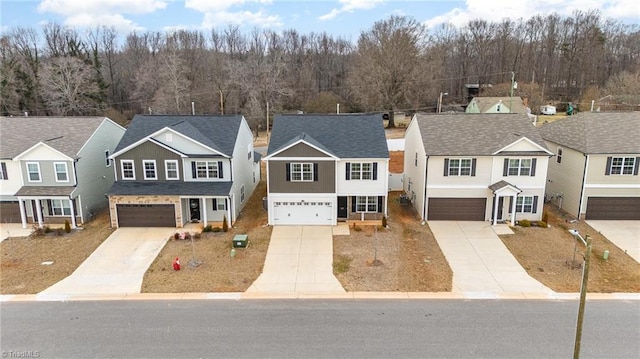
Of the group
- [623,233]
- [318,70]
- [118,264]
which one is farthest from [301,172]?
[318,70]

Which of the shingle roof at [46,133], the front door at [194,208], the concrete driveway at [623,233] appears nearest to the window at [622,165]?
the concrete driveway at [623,233]

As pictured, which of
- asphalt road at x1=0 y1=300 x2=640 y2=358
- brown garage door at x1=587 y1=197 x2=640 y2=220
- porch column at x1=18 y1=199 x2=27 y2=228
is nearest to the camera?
asphalt road at x1=0 y1=300 x2=640 y2=358

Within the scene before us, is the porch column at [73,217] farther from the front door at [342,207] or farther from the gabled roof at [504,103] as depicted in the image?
the gabled roof at [504,103]

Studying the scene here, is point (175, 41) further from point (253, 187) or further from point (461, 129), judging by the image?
point (461, 129)

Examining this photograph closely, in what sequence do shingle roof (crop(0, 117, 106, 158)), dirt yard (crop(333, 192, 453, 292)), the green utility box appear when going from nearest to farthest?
1. dirt yard (crop(333, 192, 453, 292))
2. the green utility box
3. shingle roof (crop(0, 117, 106, 158))

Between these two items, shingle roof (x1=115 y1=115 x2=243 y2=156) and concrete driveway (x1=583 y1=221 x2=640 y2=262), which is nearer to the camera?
concrete driveway (x1=583 y1=221 x2=640 y2=262)

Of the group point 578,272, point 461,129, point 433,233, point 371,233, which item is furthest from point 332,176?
point 578,272

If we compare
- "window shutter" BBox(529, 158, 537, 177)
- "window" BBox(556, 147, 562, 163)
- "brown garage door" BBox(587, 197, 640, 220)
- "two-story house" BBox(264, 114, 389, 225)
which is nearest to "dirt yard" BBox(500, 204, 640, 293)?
"brown garage door" BBox(587, 197, 640, 220)

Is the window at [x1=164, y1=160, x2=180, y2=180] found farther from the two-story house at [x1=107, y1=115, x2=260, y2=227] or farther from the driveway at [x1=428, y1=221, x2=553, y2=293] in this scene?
the driveway at [x1=428, y1=221, x2=553, y2=293]
